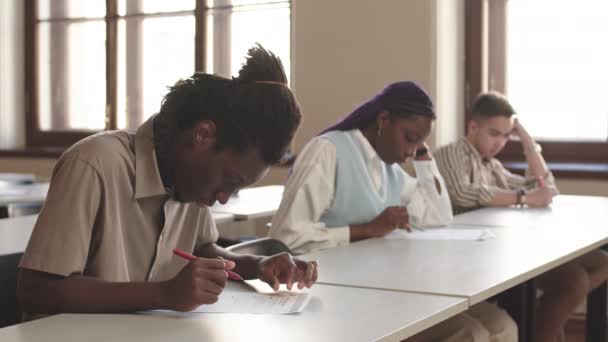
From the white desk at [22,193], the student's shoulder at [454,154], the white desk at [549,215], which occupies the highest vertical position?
the student's shoulder at [454,154]

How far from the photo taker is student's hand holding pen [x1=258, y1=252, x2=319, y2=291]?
6.69ft

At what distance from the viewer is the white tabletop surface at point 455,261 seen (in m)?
2.20

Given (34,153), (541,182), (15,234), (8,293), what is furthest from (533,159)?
(34,153)

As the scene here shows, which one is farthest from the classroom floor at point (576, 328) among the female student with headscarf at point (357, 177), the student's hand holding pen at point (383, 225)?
the student's hand holding pen at point (383, 225)

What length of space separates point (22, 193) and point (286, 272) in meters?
2.95

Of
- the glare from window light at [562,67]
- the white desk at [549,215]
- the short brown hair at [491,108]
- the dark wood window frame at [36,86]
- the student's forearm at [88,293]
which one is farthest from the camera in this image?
the dark wood window frame at [36,86]

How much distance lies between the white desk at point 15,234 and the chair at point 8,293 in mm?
830

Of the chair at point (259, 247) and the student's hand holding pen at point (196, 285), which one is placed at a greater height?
the student's hand holding pen at point (196, 285)

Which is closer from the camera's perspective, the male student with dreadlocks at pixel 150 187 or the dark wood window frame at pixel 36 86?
the male student with dreadlocks at pixel 150 187

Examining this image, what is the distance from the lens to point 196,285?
1673mm

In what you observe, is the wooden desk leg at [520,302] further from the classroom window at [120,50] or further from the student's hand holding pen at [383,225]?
the classroom window at [120,50]

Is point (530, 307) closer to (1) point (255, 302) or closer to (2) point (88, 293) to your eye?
(1) point (255, 302)

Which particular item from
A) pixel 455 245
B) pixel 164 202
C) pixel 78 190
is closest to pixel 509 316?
pixel 455 245

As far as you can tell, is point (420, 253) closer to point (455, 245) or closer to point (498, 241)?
point (455, 245)
